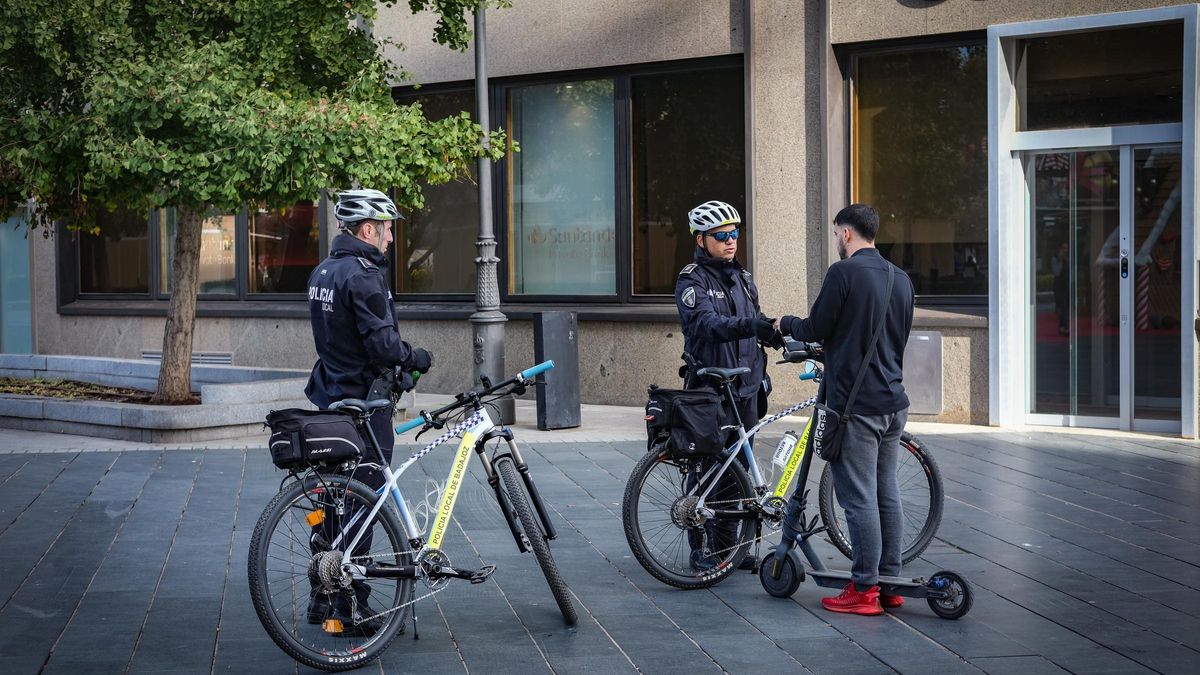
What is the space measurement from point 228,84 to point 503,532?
5.12m

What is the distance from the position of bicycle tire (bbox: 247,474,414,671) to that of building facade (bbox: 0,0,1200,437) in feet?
26.5

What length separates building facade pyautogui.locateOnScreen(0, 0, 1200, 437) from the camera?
1213cm

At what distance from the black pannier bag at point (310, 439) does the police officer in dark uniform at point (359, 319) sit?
37 cm

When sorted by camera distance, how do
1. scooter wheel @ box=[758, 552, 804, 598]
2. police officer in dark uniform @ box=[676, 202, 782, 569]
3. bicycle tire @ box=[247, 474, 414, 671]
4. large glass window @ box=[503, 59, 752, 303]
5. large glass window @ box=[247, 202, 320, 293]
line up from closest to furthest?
bicycle tire @ box=[247, 474, 414, 671] → scooter wheel @ box=[758, 552, 804, 598] → police officer in dark uniform @ box=[676, 202, 782, 569] → large glass window @ box=[503, 59, 752, 303] → large glass window @ box=[247, 202, 320, 293]

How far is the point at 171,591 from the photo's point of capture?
22.3 ft

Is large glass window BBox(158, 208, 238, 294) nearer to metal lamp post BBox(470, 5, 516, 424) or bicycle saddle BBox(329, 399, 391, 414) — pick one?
metal lamp post BBox(470, 5, 516, 424)

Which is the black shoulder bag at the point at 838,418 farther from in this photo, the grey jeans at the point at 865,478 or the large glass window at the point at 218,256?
the large glass window at the point at 218,256

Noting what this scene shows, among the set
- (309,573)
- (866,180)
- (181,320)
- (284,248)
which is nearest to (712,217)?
(309,573)

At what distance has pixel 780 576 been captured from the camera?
21.6 ft

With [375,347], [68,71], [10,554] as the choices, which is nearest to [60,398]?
[68,71]

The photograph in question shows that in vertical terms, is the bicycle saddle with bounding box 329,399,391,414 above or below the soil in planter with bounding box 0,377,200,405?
above

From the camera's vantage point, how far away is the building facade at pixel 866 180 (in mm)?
12133

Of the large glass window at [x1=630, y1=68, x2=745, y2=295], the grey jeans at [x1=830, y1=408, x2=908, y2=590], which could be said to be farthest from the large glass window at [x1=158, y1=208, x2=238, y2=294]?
the grey jeans at [x1=830, y1=408, x2=908, y2=590]

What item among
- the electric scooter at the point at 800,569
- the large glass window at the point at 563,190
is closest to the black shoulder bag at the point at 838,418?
the electric scooter at the point at 800,569
